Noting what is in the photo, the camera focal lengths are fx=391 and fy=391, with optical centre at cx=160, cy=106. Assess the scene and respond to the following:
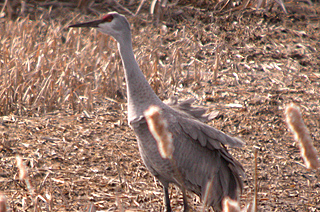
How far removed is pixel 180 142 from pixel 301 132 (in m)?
1.48

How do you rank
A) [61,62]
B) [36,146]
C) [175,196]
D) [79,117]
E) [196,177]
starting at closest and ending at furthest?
[196,177]
[175,196]
[36,146]
[79,117]
[61,62]

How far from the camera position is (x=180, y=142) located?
2.65 metres

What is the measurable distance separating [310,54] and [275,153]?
7.72 feet

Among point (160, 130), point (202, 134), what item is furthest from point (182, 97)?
point (160, 130)

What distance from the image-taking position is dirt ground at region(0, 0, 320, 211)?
3.04 m

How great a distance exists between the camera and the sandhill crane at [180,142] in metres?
2.58

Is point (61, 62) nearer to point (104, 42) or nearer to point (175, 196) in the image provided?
point (104, 42)

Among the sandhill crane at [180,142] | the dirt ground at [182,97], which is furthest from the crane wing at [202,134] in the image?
the dirt ground at [182,97]

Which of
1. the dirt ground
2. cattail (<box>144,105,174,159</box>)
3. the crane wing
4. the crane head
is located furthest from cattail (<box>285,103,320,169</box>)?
the crane head

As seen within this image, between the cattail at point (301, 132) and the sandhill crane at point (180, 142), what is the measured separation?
1.34 meters

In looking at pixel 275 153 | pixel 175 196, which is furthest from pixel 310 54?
pixel 175 196

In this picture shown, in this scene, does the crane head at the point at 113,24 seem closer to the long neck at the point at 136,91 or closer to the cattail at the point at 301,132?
the long neck at the point at 136,91

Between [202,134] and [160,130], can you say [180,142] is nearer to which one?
[202,134]

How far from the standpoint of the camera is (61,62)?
4605 millimetres
